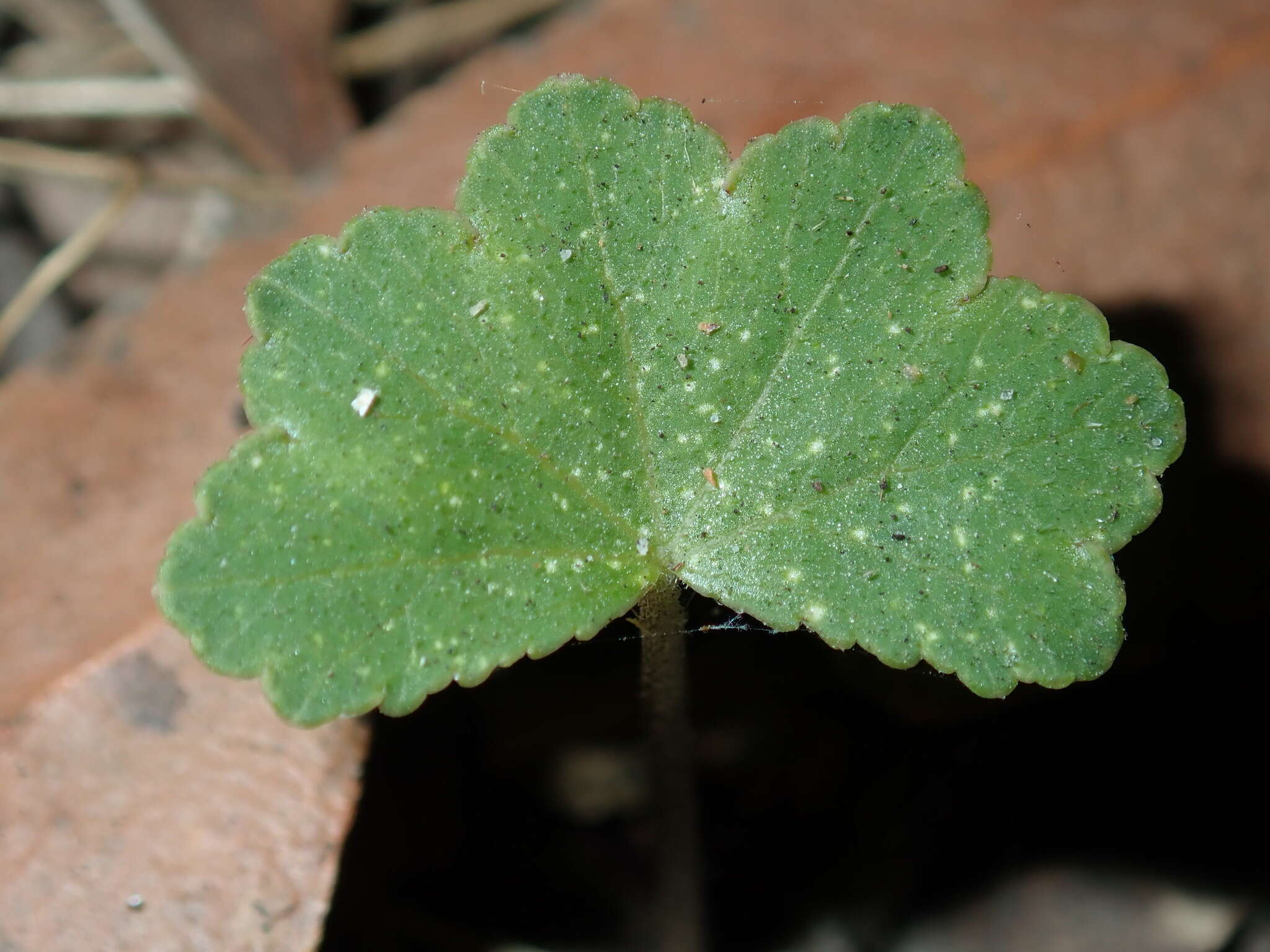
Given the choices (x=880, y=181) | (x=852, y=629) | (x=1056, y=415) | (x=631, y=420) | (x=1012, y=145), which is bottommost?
(x=1012, y=145)

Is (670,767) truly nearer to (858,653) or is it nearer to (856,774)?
(858,653)

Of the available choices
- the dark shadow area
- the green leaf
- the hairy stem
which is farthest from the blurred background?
the green leaf

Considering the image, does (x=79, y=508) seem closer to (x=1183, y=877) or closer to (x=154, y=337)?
(x=154, y=337)

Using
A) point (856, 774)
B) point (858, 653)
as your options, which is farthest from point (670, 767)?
point (856, 774)

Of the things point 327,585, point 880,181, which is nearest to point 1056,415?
point 880,181

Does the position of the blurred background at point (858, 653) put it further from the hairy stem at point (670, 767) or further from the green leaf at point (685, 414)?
the green leaf at point (685, 414)

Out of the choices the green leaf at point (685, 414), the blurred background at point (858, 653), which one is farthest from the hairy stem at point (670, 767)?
the blurred background at point (858, 653)

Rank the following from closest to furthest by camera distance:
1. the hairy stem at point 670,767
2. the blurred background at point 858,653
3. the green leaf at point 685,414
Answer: the green leaf at point 685,414, the hairy stem at point 670,767, the blurred background at point 858,653
